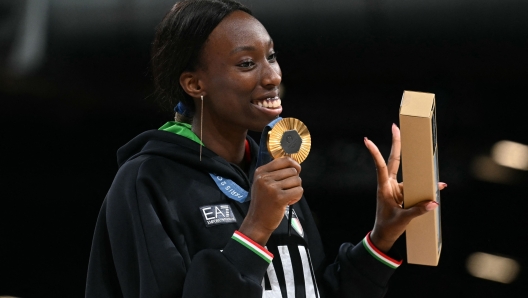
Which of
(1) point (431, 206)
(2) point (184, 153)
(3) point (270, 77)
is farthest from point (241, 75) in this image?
(1) point (431, 206)

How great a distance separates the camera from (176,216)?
128 cm

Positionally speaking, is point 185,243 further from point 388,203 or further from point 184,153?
point 388,203

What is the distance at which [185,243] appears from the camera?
1.27 m

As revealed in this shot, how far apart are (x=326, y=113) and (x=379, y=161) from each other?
651 mm

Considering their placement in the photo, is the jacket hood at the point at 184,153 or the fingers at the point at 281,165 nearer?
the fingers at the point at 281,165

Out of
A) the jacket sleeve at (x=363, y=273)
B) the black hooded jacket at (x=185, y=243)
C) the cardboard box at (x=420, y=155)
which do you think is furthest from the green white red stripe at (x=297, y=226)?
the cardboard box at (x=420, y=155)

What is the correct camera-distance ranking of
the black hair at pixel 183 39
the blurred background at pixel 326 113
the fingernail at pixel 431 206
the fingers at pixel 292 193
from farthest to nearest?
the blurred background at pixel 326 113 < the black hair at pixel 183 39 < the fingernail at pixel 431 206 < the fingers at pixel 292 193

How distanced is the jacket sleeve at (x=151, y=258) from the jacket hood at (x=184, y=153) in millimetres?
69

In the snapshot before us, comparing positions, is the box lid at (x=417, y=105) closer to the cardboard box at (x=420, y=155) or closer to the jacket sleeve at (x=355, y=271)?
the cardboard box at (x=420, y=155)

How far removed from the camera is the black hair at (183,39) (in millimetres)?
1369

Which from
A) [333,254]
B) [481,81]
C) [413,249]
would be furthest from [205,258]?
[481,81]

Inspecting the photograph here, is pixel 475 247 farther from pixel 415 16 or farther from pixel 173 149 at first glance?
pixel 173 149

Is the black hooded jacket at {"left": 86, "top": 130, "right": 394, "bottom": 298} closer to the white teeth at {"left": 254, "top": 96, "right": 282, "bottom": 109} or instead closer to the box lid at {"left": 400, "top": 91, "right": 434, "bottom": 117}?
the white teeth at {"left": 254, "top": 96, "right": 282, "bottom": 109}

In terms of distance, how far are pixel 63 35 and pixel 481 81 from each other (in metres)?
1.09
